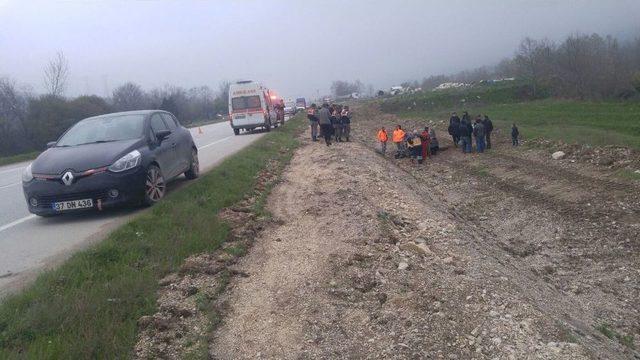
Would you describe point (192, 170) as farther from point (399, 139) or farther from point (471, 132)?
point (471, 132)

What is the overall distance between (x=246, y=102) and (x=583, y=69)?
35042 millimetres

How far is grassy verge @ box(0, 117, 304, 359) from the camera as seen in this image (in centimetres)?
418

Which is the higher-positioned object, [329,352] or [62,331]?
[62,331]

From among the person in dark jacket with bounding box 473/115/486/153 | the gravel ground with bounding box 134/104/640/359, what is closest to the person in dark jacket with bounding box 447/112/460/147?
the person in dark jacket with bounding box 473/115/486/153

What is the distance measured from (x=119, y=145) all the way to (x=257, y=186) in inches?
129

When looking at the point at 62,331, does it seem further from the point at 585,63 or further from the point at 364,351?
the point at 585,63

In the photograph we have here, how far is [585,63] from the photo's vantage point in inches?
1953

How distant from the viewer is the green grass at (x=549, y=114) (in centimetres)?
2061

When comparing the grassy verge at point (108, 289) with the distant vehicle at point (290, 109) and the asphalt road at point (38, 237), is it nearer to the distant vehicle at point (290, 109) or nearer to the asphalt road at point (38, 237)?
the asphalt road at point (38, 237)

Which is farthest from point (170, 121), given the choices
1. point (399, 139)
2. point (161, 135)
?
point (399, 139)

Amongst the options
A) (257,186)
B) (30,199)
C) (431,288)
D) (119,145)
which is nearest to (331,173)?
(257,186)

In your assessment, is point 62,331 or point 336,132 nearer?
point 62,331

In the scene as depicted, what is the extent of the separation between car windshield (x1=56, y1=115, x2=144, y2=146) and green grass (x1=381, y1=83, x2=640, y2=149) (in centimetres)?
1454

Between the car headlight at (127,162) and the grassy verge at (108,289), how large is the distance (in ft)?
2.43
